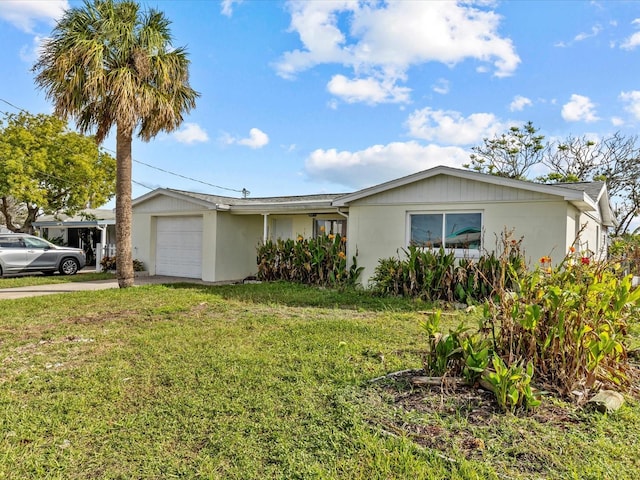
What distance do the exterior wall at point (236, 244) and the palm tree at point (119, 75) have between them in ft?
10.6

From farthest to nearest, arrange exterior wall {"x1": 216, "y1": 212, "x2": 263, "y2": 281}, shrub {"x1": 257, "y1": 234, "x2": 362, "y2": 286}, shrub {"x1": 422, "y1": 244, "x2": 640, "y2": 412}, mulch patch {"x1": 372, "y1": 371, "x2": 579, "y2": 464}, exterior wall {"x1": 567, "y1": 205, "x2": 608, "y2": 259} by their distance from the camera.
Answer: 1. exterior wall {"x1": 216, "y1": 212, "x2": 263, "y2": 281}
2. shrub {"x1": 257, "y1": 234, "x2": 362, "y2": 286}
3. exterior wall {"x1": 567, "y1": 205, "x2": 608, "y2": 259}
4. shrub {"x1": 422, "y1": 244, "x2": 640, "y2": 412}
5. mulch patch {"x1": 372, "y1": 371, "x2": 579, "y2": 464}

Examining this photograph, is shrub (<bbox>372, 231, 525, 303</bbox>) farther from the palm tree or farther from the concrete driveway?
the palm tree

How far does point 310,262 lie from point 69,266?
9699mm

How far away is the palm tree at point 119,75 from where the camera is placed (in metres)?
9.85

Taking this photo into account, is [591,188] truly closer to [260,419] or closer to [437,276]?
[437,276]

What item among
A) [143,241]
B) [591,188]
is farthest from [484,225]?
[143,241]

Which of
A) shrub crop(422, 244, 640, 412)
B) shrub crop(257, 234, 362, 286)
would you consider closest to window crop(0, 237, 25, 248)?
shrub crop(257, 234, 362, 286)

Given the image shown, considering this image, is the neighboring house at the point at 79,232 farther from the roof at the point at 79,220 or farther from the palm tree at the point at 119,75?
the palm tree at the point at 119,75

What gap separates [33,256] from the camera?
1444cm

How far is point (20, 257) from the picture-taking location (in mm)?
14180

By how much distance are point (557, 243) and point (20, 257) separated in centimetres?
1621

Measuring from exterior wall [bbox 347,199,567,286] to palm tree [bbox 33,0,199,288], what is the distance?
5.92 m

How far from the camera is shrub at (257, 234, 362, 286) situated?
37.3 feet

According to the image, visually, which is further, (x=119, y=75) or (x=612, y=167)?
(x=612, y=167)
